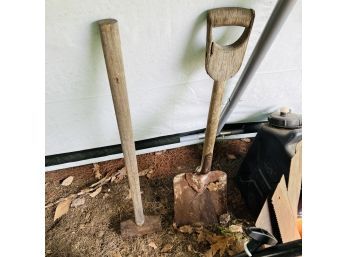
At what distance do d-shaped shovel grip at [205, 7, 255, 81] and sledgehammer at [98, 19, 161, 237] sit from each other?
320mm

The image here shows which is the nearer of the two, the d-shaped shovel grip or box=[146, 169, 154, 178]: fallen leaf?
the d-shaped shovel grip

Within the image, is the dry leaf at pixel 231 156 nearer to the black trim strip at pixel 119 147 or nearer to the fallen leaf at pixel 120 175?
the black trim strip at pixel 119 147

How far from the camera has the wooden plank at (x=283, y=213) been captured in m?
1.00

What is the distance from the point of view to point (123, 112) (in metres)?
1.05

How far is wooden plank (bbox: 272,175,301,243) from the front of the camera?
1.00m

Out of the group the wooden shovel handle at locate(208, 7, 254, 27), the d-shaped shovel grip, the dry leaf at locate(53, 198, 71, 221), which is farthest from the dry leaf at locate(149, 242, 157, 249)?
the wooden shovel handle at locate(208, 7, 254, 27)

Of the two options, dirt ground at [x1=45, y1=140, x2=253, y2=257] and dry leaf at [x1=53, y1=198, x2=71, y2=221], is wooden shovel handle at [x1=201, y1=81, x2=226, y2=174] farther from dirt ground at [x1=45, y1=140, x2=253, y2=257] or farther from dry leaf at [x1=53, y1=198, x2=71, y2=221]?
dry leaf at [x1=53, y1=198, x2=71, y2=221]

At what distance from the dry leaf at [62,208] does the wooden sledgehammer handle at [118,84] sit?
16.8 inches

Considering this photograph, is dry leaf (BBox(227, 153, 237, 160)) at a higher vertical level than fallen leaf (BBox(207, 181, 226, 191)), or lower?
higher

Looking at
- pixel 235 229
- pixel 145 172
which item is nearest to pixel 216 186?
pixel 235 229

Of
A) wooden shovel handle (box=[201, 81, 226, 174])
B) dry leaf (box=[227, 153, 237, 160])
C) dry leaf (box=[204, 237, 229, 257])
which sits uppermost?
wooden shovel handle (box=[201, 81, 226, 174])

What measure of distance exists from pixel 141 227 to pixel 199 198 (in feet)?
1.02

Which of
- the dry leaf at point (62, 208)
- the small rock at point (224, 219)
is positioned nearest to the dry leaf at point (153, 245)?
the small rock at point (224, 219)
